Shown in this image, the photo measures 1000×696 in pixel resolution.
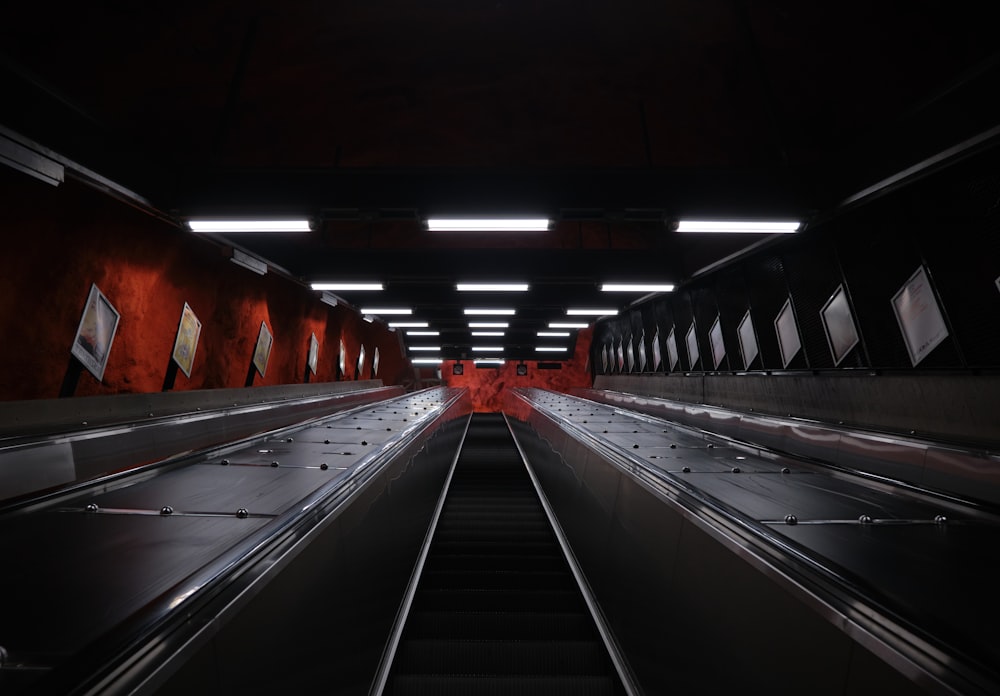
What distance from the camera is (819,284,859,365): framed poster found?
4941mm

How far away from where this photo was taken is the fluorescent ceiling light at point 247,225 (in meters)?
3.93

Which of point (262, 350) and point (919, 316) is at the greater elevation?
point (262, 350)

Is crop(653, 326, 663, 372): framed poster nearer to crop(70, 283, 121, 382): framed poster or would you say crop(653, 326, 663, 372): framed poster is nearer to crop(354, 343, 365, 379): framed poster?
crop(70, 283, 121, 382): framed poster

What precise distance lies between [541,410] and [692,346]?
360 centimetres

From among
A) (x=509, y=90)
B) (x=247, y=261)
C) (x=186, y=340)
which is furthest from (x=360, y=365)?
(x=509, y=90)

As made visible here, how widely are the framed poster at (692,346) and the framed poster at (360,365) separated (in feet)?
41.7

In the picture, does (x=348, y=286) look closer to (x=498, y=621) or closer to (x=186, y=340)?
(x=186, y=340)

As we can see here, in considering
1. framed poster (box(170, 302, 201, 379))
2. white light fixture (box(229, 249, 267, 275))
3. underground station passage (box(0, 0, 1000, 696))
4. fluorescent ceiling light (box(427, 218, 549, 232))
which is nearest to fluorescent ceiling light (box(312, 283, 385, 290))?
underground station passage (box(0, 0, 1000, 696))

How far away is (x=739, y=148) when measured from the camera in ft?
17.5

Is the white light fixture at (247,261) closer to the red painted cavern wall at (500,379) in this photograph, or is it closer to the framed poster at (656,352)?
the framed poster at (656,352)

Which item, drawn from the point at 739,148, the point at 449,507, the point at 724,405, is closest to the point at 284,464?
the point at 449,507

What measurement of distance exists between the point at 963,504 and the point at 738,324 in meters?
5.75

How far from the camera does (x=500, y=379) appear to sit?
26.7m

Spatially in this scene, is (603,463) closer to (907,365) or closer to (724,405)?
(907,365)
